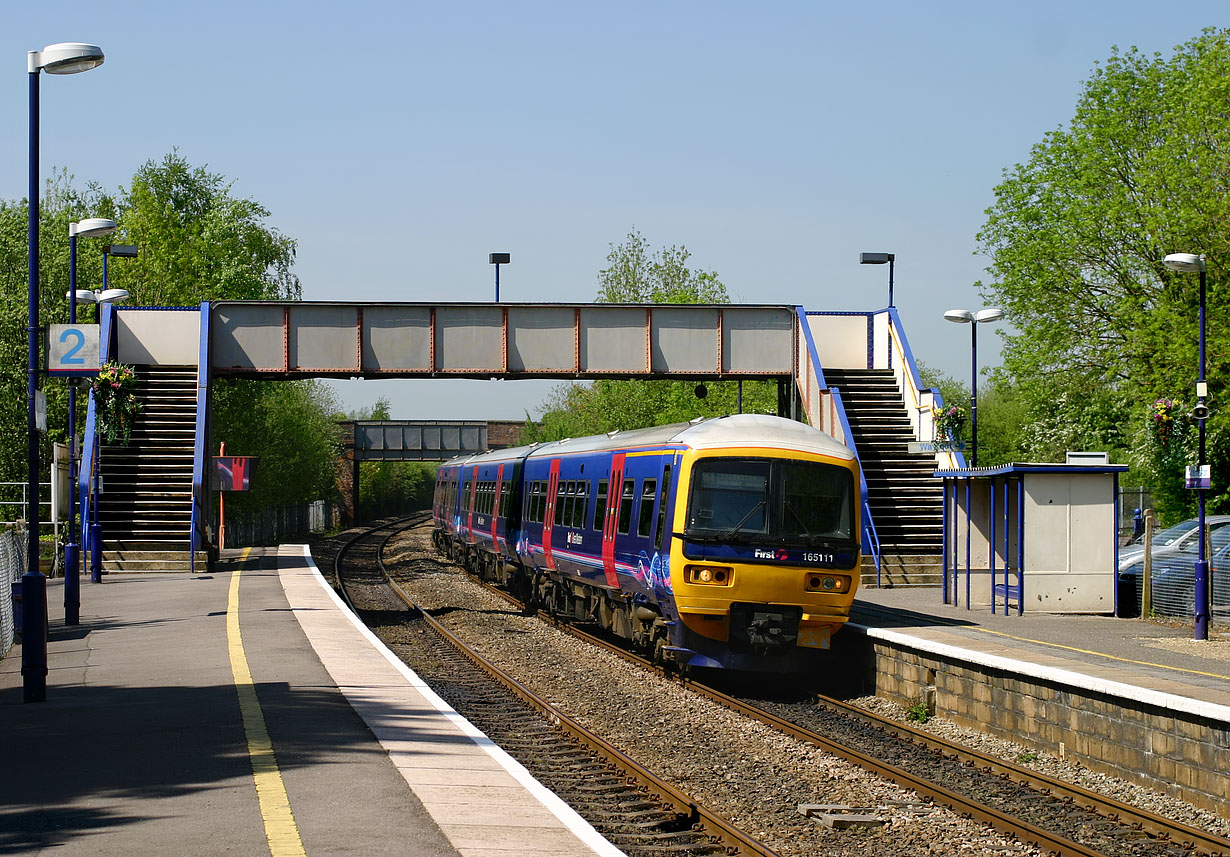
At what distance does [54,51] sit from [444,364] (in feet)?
63.5

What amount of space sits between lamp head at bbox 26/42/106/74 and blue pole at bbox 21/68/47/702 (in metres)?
0.12

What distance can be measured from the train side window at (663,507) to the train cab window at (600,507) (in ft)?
9.68

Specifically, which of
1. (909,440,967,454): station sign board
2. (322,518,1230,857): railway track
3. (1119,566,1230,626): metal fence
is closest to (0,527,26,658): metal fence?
(322,518,1230,857): railway track

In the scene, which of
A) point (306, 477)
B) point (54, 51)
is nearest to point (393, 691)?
point (54, 51)

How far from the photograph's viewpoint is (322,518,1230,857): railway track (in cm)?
909

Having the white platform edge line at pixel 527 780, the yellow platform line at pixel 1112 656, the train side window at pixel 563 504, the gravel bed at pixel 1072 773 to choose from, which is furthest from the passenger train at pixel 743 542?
the train side window at pixel 563 504

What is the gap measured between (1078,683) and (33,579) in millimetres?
9667

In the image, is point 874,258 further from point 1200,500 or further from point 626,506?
point 626,506

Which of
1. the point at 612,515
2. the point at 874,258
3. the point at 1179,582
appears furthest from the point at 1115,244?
the point at 612,515

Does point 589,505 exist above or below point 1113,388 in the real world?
below

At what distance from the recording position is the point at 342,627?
19500 mm

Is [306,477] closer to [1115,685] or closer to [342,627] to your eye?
[342,627]

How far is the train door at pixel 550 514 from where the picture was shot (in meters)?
23.3

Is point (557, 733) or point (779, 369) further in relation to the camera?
point (779, 369)
